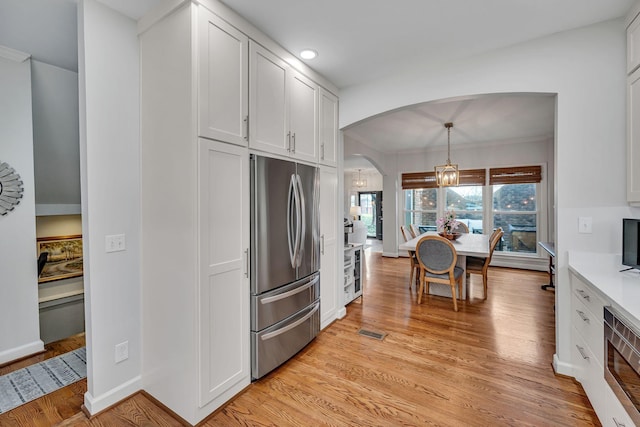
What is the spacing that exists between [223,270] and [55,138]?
101 inches

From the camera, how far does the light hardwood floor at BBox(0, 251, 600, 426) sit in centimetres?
180

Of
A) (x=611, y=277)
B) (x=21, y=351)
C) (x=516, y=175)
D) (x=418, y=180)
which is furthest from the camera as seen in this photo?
(x=418, y=180)

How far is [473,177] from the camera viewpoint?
626 cm

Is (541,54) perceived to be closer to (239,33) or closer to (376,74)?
(376,74)

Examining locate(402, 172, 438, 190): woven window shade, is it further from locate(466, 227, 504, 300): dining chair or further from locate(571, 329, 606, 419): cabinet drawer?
locate(571, 329, 606, 419): cabinet drawer

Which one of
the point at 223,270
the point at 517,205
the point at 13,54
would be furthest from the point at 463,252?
the point at 13,54

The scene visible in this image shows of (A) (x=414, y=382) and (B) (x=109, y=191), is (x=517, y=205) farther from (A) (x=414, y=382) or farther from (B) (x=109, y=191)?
(B) (x=109, y=191)

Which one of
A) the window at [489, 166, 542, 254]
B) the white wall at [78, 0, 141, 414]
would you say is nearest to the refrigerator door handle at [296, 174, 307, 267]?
the white wall at [78, 0, 141, 414]

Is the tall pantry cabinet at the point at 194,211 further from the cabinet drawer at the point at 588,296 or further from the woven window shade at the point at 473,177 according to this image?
the woven window shade at the point at 473,177

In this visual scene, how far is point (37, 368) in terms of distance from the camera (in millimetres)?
2324

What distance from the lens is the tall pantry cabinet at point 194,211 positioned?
5.65ft

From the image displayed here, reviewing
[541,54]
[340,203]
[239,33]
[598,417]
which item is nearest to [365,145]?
[340,203]

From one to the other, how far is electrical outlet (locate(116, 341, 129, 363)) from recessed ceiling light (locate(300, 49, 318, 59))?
8.82 feet

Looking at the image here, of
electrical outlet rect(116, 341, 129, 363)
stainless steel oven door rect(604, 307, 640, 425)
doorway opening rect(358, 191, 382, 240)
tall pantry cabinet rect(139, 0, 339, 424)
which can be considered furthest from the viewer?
doorway opening rect(358, 191, 382, 240)
